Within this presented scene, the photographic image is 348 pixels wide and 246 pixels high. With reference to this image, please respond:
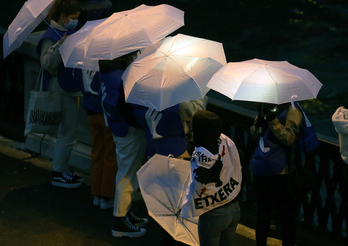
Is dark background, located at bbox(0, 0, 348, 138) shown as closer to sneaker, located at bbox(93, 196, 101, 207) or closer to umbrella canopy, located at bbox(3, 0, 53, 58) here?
sneaker, located at bbox(93, 196, 101, 207)

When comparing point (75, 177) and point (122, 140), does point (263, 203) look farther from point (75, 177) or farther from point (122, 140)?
point (75, 177)

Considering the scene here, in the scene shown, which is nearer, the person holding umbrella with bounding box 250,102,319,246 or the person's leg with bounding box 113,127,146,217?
the person holding umbrella with bounding box 250,102,319,246

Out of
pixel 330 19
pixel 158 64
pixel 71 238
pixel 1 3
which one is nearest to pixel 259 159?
pixel 158 64

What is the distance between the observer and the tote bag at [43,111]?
593cm

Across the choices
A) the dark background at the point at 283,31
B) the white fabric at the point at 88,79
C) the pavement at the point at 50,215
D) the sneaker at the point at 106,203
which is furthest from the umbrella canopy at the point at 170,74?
the dark background at the point at 283,31

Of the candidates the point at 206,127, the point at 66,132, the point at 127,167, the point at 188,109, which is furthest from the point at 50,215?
the point at 206,127

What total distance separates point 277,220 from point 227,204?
1797 mm

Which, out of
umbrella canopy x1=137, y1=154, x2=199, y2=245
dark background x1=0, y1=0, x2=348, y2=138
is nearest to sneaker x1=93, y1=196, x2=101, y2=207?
umbrella canopy x1=137, y1=154, x2=199, y2=245

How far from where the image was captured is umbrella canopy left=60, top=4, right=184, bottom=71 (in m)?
4.49

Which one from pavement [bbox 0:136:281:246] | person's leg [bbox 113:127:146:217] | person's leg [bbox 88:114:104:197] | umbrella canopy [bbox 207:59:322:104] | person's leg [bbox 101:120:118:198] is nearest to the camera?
umbrella canopy [bbox 207:59:322:104]

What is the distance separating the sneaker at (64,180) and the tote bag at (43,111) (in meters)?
0.58

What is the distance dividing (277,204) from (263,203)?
0.14m

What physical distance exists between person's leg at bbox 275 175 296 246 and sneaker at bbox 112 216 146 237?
5.01 ft

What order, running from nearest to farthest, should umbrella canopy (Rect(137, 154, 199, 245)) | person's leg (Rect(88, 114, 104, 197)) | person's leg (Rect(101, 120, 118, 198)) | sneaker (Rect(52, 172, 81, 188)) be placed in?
umbrella canopy (Rect(137, 154, 199, 245))
person's leg (Rect(101, 120, 118, 198))
person's leg (Rect(88, 114, 104, 197))
sneaker (Rect(52, 172, 81, 188))
